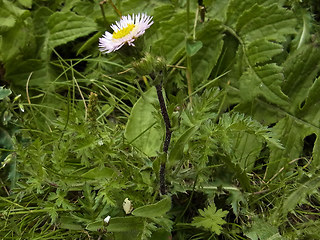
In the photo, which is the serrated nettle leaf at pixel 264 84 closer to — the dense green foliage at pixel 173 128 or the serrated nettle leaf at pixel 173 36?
the dense green foliage at pixel 173 128

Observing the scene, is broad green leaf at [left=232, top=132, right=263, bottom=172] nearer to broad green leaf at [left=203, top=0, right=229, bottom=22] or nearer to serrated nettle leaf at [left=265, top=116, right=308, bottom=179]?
serrated nettle leaf at [left=265, top=116, right=308, bottom=179]

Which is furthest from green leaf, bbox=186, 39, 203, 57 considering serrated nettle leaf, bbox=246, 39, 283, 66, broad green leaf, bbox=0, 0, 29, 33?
broad green leaf, bbox=0, 0, 29, 33

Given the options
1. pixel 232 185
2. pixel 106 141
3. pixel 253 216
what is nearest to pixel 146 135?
pixel 106 141

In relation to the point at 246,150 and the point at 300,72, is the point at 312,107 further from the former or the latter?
the point at 246,150

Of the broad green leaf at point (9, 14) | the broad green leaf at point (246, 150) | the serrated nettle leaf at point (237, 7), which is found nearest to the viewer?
the broad green leaf at point (246, 150)

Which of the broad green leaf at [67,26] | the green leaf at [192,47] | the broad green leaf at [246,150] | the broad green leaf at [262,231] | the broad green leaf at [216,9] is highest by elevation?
the broad green leaf at [216,9]

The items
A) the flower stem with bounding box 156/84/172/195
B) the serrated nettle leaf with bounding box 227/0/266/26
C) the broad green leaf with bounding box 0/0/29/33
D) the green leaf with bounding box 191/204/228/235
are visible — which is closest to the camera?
the flower stem with bounding box 156/84/172/195

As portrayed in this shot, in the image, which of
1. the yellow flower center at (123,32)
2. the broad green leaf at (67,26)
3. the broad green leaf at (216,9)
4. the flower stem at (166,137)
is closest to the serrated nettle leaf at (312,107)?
the broad green leaf at (216,9)
